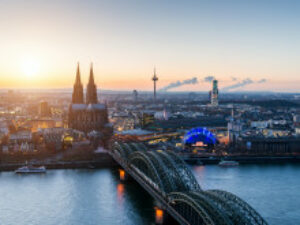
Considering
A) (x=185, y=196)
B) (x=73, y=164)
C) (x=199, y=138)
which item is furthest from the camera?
A: (x=199, y=138)

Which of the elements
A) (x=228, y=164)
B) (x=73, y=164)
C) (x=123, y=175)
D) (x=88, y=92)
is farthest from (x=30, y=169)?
(x=88, y=92)

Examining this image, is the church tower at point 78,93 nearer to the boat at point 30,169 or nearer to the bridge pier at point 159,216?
the boat at point 30,169

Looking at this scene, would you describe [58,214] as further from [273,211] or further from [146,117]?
[146,117]

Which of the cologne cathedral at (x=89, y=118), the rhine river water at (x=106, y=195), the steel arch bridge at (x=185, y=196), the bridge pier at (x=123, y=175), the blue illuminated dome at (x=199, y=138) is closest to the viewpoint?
the steel arch bridge at (x=185, y=196)

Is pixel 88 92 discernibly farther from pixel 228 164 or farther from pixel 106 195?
pixel 106 195

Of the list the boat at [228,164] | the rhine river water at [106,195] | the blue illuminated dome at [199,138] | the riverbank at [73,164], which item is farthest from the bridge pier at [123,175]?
the blue illuminated dome at [199,138]

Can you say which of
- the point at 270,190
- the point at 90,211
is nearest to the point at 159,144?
the point at 270,190
